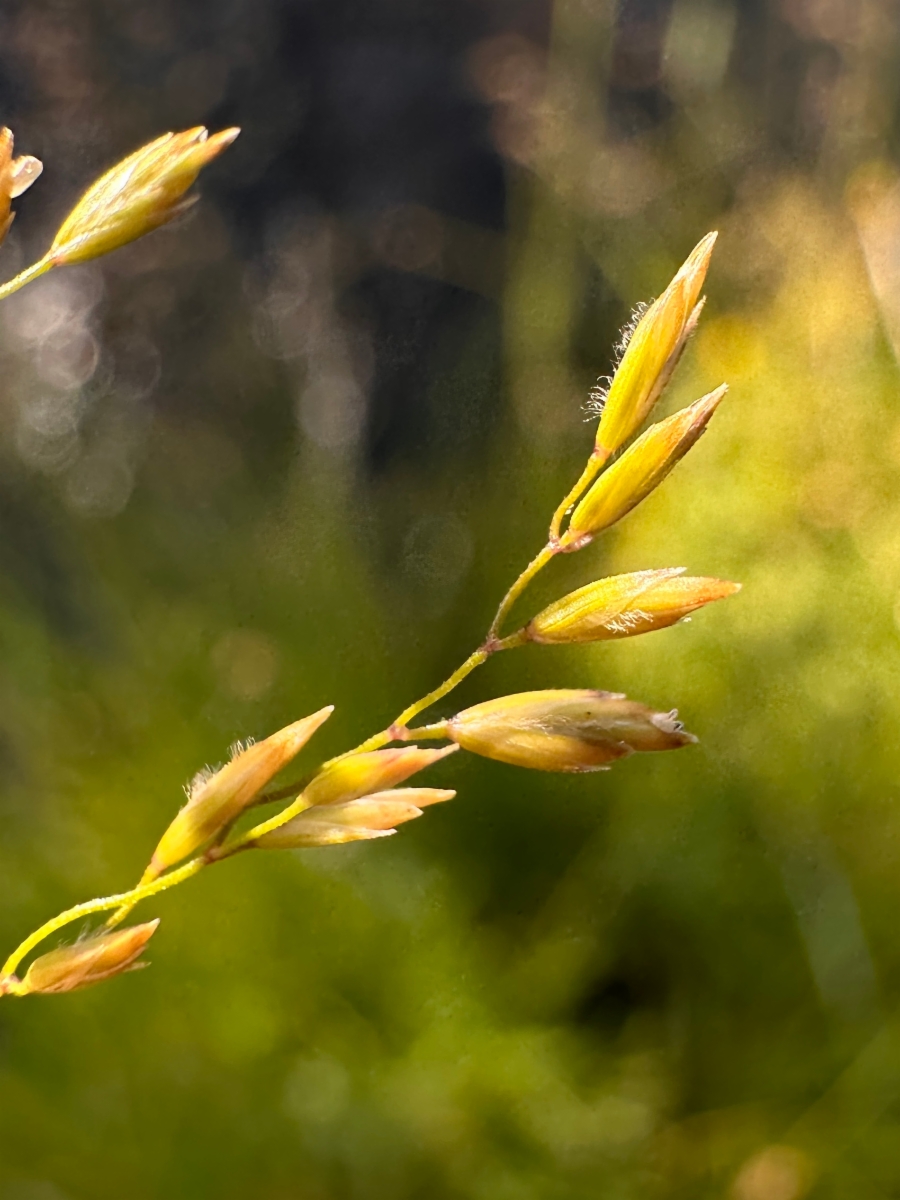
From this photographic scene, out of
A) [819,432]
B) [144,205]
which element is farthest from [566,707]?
[819,432]

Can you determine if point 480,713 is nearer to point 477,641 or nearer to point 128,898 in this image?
point 128,898

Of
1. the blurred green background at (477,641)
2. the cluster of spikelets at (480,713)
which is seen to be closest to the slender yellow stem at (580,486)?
the cluster of spikelets at (480,713)

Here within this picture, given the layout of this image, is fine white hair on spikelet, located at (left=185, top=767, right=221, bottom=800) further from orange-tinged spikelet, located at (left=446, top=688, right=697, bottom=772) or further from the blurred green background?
the blurred green background

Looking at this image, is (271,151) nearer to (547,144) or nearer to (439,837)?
(547,144)

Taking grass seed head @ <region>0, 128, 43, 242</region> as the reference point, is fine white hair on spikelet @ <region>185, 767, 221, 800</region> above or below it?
below

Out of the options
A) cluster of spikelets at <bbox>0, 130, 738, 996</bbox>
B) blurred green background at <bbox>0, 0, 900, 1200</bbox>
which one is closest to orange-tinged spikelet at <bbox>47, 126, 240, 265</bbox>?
cluster of spikelets at <bbox>0, 130, 738, 996</bbox>

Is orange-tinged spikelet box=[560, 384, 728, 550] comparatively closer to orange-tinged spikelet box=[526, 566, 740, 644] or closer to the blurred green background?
orange-tinged spikelet box=[526, 566, 740, 644]

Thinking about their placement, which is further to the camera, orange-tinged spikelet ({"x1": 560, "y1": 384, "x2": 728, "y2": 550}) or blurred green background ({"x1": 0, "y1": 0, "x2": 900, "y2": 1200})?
blurred green background ({"x1": 0, "y1": 0, "x2": 900, "y2": 1200})

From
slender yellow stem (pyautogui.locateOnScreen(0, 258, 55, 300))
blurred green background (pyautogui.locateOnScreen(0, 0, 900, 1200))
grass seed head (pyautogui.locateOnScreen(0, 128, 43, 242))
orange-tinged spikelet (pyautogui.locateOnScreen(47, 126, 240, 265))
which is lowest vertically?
blurred green background (pyautogui.locateOnScreen(0, 0, 900, 1200))

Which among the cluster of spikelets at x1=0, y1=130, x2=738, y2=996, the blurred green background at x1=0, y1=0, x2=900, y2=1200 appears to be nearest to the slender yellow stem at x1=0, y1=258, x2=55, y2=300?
the cluster of spikelets at x1=0, y1=130, x2=738, y2=996
